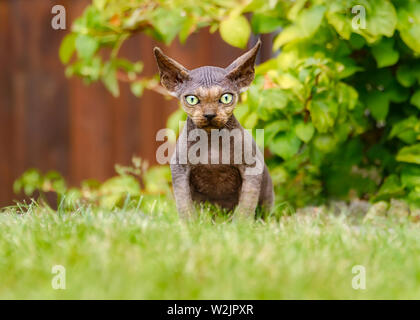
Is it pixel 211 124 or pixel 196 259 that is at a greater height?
pixel 211 124

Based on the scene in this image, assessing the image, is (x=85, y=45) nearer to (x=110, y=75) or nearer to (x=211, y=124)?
(x=110, y=75)

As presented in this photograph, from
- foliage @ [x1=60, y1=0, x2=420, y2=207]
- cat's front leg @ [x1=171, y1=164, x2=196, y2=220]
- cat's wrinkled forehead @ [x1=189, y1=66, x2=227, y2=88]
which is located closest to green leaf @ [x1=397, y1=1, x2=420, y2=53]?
foliage @ [x1=60, y1=0, x2=420, y2=207]

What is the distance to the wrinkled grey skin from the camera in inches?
80.6

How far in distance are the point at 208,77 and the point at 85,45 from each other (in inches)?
54.3

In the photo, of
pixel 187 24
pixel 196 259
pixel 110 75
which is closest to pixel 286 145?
pixel 187 24

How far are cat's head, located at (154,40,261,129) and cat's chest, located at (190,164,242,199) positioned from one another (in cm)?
24

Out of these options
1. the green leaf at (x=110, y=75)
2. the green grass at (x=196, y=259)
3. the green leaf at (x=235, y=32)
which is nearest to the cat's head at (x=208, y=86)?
the green grass at (x=196, y=259)

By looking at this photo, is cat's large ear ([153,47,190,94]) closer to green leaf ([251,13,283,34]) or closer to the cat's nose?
the cat's nose

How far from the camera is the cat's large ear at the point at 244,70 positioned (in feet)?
6.95

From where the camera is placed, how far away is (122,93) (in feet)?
14.3

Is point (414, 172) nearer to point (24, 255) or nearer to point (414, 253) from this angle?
Result: point (414, 253)

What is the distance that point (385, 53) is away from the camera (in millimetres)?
2842
